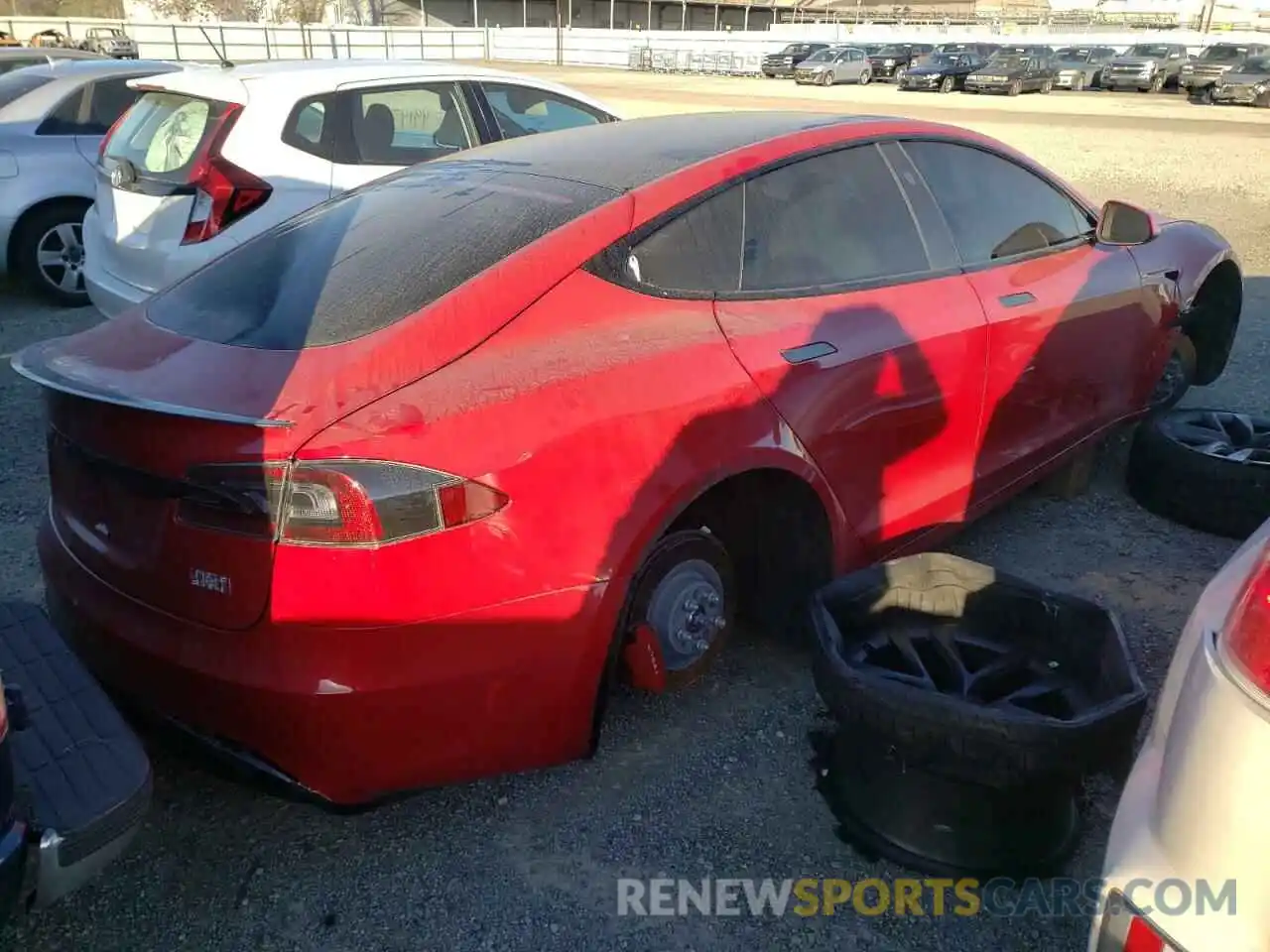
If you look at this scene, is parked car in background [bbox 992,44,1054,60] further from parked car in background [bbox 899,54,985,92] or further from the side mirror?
the side mirror

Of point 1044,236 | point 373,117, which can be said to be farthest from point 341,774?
point 373,117

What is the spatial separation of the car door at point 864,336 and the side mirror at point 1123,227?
1.05 m

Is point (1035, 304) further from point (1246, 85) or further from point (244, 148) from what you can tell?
point (1246, 85)

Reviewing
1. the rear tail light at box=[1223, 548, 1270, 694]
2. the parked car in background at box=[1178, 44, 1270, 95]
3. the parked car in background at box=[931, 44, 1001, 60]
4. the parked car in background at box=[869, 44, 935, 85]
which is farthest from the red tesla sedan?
the parked car in background at box=[869, 44, 935, 85]

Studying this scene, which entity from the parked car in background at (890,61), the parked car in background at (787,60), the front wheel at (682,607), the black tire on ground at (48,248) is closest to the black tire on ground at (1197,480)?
the front wheel at (682,607)

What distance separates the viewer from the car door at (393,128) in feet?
18.4

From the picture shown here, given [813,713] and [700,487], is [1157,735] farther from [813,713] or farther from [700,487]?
[813,713]

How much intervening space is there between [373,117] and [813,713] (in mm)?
4248

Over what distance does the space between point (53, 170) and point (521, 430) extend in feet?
21.7

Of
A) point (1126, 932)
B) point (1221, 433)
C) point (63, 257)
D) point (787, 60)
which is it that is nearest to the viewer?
point (1126, 932)

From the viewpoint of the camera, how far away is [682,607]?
2938 mm

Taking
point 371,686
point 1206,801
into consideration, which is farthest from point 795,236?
point 1206,801

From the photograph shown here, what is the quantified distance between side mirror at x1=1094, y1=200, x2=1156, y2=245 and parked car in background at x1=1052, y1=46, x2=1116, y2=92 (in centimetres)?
3605

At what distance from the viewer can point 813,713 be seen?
3125 millimetres
